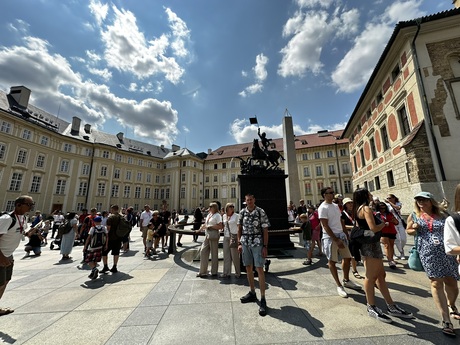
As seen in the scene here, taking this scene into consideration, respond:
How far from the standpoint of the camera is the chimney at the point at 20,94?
3256 centimetres

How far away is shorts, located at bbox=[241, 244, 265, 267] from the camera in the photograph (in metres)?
3.46

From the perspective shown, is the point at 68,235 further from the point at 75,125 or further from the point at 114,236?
the point at 75,125

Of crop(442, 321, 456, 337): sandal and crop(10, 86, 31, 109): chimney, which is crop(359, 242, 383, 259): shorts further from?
crop(10, 86, 31, 109): chimney

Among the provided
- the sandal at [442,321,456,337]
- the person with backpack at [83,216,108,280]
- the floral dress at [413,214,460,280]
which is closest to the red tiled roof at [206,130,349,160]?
the person with backpack at [83,216,108,280]

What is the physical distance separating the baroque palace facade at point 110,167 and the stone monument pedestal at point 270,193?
99.9ft

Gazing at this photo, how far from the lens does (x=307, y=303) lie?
3.35 meters

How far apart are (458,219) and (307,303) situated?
95.3 inches

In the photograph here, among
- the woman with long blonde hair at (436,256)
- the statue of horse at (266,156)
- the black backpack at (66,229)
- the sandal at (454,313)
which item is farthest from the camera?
the statue of horse at (266,156)

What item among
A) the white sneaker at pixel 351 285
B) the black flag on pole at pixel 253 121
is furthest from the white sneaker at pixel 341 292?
→ the black flag on pole at pixel 253 121

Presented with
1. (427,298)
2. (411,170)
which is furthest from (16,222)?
(411,170)

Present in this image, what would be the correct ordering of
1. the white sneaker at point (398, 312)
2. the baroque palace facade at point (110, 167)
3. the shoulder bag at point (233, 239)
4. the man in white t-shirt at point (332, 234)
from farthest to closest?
1. the baroque palace facade at point (110, 167)
2. the shoulder bag at point (233, 239)
3. the man in white t-shirt at point (332, 234)
4. the white sneaker at point (398, 312)

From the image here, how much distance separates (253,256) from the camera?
357 cm

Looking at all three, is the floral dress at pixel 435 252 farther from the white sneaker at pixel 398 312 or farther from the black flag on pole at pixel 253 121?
the black flag on pole at pixel 253 121

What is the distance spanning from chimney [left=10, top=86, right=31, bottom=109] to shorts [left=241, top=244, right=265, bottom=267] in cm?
4738
